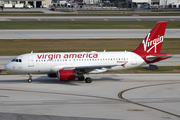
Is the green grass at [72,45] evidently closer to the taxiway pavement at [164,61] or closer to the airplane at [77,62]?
the taxiway pavement at [164,61]

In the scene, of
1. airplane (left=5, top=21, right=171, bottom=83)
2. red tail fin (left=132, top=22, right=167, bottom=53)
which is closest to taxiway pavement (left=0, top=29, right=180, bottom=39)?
red tail fin (left=132, top=22, right=167, bottom=53)

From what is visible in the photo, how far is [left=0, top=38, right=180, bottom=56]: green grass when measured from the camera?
67.9 meters

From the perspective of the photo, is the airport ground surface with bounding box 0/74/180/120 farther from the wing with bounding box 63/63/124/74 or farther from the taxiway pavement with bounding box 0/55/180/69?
the taxiway pavement with bounding box 0/55/180/69

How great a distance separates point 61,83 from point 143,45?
514 inches

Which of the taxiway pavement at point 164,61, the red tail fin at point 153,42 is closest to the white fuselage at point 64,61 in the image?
the red tail fin at point 153,42

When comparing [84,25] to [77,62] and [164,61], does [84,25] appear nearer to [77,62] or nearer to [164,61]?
[164,61]

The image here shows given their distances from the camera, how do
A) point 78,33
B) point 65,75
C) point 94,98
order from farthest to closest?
1. point 78,33
2. point 65,75
3. point 94,98

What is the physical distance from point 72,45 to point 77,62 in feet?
107

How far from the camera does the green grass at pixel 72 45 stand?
6794cm

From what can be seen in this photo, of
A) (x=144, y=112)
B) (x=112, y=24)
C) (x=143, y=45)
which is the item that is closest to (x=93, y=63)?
(x=143, y=45)

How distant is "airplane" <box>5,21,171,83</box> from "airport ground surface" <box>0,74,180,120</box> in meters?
1.67

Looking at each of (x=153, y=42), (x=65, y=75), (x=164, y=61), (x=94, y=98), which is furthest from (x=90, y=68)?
(x=164, y=61)

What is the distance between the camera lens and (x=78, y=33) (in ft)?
302

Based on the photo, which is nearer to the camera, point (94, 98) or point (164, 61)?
point (94, 98)
